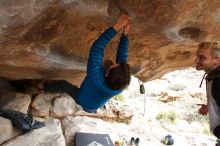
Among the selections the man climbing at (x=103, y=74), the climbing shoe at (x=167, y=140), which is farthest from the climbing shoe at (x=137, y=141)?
the man climbing at (x=103, y=74)

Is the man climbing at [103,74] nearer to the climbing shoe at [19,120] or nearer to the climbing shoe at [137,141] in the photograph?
the climbing shoe at [19,120]

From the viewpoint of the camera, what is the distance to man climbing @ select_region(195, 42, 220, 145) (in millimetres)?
2648

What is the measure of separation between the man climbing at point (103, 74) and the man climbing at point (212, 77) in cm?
75

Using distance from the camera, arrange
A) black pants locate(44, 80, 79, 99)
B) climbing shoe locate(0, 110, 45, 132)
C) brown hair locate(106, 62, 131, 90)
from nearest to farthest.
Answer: brown hair locate(106, 62, 131, 90) → climbing shoe locate(0, 110, 45, 132) → black pants locate(44, 80, 79, 99)

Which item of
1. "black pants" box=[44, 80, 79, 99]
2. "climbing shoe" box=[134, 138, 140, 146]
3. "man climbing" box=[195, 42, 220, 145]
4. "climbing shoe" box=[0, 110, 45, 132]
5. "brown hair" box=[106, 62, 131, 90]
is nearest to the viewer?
"man climbing" box=[195, 42, 220, 145]

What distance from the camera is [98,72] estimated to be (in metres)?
3.23

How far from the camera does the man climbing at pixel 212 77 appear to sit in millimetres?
2648

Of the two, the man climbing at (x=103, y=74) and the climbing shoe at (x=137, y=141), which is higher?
the man climbing at (x=103, y=74)

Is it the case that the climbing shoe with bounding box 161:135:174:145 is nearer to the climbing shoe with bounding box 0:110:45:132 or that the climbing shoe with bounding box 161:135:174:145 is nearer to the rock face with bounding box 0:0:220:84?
the rock face with bounding box 0:0:220:84

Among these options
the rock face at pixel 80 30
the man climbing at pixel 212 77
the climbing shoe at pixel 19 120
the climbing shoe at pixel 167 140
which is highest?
the rock face at pixel 80 30

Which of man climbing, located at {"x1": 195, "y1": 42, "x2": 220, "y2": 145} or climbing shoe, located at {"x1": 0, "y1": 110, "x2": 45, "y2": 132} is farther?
climbing shoe, located at {"x1": 0, "y1": 110, "x2": 45, "y2": 132}

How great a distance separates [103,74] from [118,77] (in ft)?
0.79

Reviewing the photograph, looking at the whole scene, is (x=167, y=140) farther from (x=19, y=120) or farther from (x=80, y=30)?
(x=80, y=30)

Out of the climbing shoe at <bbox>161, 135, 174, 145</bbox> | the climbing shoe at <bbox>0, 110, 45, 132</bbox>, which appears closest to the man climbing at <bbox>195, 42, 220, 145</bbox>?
the climbing shoe at <bbox>0, 110, 45, 132</bbox>
